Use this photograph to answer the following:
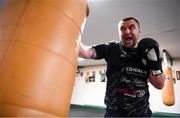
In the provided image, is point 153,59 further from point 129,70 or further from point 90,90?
point 90,90

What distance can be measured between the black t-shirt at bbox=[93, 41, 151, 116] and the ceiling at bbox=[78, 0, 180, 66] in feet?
6.76

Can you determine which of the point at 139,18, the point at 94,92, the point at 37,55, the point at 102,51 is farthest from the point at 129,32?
the point at 94,92

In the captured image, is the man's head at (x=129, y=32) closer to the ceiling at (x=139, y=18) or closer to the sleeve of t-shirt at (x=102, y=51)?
the sleeve of t-shirt at (x=102, y=51)

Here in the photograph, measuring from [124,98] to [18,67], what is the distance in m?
1.00

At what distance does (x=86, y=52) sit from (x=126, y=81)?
0.39 m

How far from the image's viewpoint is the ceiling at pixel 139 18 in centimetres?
365

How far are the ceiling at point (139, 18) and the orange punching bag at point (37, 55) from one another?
9.05 ft

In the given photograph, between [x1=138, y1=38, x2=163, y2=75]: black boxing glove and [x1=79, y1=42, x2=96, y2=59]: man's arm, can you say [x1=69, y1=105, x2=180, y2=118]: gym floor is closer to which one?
[x1=79, y1=42, x2=96, y2=59]: man's arm

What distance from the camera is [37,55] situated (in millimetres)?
820

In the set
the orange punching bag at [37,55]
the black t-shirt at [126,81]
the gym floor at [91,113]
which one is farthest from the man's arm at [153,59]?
the gym floor at [91,113]

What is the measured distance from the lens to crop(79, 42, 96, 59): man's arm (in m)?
1.49

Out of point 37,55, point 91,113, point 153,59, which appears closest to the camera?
point 37,55

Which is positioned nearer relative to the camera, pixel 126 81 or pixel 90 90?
pixel 126 81

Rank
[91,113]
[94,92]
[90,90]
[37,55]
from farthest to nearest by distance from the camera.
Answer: [90,90]
[94,92]
[91,113]
[37,55]
